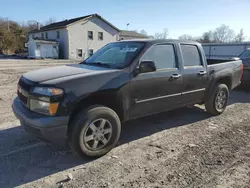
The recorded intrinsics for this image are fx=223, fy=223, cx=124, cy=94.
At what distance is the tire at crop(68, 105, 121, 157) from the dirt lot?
6.9 inches

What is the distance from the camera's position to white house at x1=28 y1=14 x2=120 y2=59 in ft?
119

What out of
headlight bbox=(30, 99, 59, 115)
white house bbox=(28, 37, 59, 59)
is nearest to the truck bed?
headlight bbox=(30, 99, 59, 115)

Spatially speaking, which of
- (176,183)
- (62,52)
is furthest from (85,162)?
(62,52)

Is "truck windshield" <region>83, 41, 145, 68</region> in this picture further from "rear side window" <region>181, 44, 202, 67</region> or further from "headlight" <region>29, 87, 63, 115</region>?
"headlight" <region>29, 87, 63, 115</region>

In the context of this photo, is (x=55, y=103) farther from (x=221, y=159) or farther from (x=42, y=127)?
(x=221, y=159)

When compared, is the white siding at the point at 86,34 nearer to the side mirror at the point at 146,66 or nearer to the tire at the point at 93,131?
the side mirror at the point at 146,66

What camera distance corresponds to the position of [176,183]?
296 cm

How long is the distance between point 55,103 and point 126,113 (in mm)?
1286

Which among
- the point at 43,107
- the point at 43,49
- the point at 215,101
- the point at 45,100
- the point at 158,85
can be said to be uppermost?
the point at 43,49

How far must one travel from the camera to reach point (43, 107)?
10.4 feet

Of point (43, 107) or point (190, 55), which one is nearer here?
point (43, 107)

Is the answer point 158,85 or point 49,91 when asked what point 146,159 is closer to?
point 158,85

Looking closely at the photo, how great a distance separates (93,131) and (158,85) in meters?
1.53

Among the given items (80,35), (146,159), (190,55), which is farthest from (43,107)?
(80,35)
